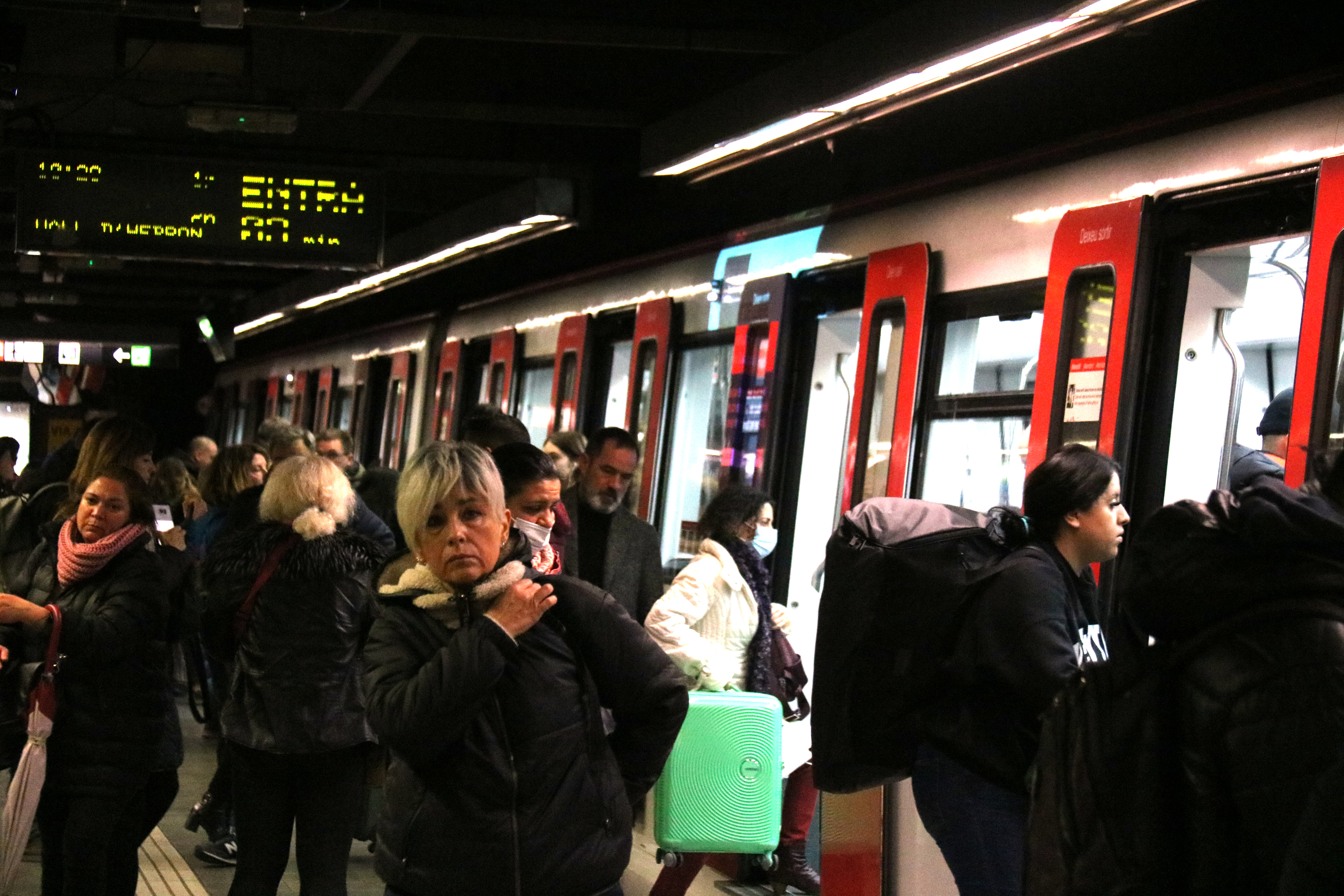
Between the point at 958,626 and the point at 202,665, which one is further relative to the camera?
the point at 202,665

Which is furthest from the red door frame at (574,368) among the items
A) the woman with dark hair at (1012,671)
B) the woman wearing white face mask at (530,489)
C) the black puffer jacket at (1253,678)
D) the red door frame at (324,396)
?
the black puffer jacket at (1253,678)

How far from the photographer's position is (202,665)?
7762 mm

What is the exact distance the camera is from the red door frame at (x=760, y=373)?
7.38 meters

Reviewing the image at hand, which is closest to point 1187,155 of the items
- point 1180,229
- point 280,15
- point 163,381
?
point 1180,229

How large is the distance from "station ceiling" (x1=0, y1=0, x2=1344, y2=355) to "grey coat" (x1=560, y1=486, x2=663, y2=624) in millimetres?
1563

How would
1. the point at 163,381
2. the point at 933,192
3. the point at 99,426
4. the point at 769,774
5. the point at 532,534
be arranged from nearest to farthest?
the point at 532,534 → the point at 769,774 → the point at 99,426 → the point at 933,192 → the point at 163,381

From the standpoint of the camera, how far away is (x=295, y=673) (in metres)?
4.80

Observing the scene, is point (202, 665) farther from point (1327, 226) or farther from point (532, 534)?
point (1327, 226)

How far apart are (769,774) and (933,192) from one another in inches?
82.7

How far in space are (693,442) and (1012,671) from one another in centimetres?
510

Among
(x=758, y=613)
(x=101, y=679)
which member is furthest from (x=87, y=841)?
(x=758, y=613)

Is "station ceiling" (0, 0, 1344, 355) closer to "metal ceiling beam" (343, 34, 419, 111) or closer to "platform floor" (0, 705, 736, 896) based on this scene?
"metal ceiling beam" (343, 34, 419, 111)

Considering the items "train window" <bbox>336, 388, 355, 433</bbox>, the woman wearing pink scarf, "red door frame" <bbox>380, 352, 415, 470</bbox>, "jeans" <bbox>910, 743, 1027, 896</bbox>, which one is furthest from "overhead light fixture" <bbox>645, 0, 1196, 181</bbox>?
"train window" <bbox>336, 388, 355, 433</bbox>

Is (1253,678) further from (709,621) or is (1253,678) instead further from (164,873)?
(164,873)
